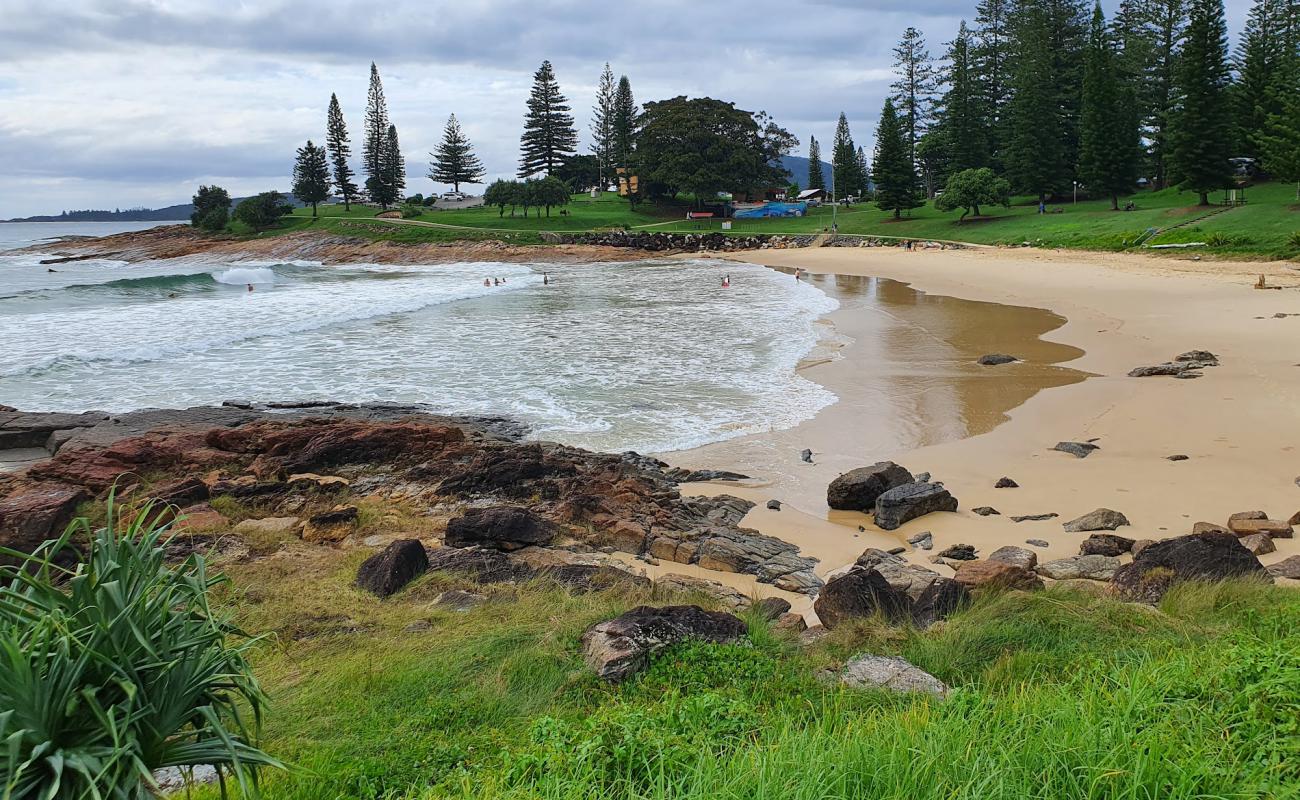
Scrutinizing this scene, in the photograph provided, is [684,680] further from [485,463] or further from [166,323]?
[166,323]

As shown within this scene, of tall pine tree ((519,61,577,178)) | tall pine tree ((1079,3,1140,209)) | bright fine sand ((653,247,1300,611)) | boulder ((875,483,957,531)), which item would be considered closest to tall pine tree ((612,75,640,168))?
tall pine tree ((519,61,577,178))

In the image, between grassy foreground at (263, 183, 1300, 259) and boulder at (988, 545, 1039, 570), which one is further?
grassy foreground at (263, 183, 1300, 259)

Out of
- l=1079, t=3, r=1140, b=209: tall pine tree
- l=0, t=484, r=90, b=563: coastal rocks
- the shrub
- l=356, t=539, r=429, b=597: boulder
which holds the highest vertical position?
l=1079, t=3, r=1140, b=209: tall pine tree

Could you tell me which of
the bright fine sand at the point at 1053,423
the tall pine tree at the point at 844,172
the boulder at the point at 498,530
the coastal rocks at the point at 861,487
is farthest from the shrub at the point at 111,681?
the tall pine tree at the point at 844,172

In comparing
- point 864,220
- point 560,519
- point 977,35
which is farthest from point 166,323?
point 977,35

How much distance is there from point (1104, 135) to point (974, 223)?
9190 millimetres

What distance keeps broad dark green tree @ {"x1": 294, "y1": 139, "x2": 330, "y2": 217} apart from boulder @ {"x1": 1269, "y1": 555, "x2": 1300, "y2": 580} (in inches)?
3794

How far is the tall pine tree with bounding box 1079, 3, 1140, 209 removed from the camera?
→ 169ft

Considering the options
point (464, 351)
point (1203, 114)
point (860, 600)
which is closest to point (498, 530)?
point (860, 600)

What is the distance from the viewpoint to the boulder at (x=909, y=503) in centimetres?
940

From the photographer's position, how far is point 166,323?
92.9 ft

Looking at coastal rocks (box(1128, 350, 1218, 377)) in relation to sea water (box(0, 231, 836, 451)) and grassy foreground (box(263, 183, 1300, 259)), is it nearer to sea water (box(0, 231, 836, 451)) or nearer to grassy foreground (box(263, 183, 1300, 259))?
sea water (box(0, 231, 836, 451))

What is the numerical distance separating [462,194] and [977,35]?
61653 mm

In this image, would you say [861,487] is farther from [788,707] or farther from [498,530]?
[788,707]
